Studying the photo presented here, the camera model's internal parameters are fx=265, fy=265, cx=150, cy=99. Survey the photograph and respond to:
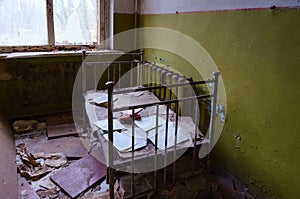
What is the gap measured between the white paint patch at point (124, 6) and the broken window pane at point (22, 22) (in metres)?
0.87

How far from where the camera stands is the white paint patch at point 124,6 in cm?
336

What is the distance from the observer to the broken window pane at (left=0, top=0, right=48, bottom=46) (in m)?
3.02

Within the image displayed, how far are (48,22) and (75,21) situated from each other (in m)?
0.34

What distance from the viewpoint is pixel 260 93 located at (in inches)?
68.5

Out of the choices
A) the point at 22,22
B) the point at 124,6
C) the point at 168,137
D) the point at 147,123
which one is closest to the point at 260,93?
the point at 168,137

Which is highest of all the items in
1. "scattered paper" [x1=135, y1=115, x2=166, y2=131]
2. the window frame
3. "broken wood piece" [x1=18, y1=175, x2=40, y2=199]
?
the window frame

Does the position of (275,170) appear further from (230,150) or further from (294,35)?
(294,35)

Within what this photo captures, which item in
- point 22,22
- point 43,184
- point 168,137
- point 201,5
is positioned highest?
point 201,5

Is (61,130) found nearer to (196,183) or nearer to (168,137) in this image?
(168,137)

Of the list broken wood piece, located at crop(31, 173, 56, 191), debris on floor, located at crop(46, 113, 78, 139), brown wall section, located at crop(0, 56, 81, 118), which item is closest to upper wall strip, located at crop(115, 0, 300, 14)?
brown wall section, located at crop(0, 56, 81, 118)

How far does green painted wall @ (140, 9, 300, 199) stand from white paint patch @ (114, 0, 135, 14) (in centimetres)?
143

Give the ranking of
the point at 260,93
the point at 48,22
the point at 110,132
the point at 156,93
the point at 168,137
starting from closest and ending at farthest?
the point at 110,132, the point at 260,93, the point at 168,137, the point at 156,93, the point at 48,22

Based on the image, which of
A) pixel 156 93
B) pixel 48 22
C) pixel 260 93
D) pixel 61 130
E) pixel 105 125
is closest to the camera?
pixel 260 93

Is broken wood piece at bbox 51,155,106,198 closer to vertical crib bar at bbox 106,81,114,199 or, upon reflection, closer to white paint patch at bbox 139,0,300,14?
vertical crib bar at bbox 106,81,114,199
